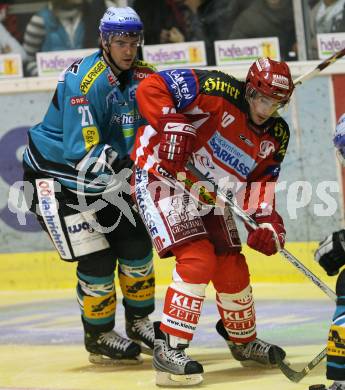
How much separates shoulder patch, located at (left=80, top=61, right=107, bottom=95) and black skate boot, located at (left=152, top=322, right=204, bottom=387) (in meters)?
1.25

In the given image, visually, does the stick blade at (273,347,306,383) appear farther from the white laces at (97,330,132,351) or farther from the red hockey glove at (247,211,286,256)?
the white laces at (97,330,132,351)

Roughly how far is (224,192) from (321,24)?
3.05 m

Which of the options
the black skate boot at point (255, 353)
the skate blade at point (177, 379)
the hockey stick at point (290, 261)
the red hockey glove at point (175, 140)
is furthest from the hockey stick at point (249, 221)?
the skate blade at point (177, 379)

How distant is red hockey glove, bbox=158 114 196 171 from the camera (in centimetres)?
479

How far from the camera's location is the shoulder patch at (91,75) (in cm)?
537

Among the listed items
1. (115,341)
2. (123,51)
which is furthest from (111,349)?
(123,51)

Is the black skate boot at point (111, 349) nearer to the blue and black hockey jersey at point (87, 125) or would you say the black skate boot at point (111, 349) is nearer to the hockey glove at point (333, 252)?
the blue and black hockey jersey at point (87, 125)

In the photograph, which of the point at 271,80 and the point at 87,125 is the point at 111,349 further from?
the point at 271,80

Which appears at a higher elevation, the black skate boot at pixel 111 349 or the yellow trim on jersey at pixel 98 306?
the yellow trim on jersey at pixel 98 306

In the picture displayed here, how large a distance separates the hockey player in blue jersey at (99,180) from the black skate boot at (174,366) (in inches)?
26.4

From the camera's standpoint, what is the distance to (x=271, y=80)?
479 centimetres

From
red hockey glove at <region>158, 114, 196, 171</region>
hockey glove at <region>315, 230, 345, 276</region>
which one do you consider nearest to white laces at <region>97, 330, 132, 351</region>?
red hockey glove at <region>158, 114, 196, 171</region>

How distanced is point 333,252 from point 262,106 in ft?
3.10

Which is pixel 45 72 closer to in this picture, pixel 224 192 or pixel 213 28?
pixel 213 28
